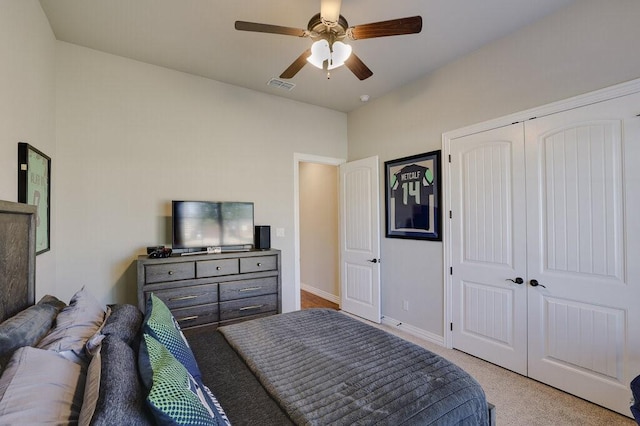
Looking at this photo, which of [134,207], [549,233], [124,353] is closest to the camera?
[124,353]

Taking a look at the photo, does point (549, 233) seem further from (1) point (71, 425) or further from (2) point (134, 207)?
(2) point (134, 207)

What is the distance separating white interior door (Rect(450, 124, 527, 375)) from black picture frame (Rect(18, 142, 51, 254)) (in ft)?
11.5

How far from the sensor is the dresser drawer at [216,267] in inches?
113

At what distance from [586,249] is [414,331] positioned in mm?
1943

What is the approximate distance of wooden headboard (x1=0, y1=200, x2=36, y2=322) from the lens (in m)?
1.32

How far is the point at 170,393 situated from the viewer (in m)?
0.84

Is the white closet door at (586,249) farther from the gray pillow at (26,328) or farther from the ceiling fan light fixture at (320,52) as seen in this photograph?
the gray pillow at (26,328)

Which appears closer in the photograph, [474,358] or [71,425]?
[71,425]

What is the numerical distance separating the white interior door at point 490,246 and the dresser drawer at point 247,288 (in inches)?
77.9

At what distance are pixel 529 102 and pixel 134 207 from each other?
3.86 meters

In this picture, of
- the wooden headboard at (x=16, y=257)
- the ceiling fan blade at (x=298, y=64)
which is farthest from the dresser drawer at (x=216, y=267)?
the ceiling fan blade at (x=298, y=64)

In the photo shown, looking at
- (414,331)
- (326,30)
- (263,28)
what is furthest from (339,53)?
(414,331)

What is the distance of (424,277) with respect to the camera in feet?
11.2

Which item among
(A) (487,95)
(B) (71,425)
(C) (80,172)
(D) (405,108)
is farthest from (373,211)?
(B) (71,425)
